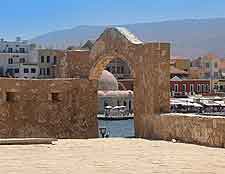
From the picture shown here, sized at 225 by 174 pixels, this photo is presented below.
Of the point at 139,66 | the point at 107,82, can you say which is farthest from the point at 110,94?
the point at 139,66

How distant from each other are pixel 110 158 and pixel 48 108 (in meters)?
7.17

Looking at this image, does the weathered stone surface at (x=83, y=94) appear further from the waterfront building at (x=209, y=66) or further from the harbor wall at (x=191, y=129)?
the waterfront building at (x=209, y=66)

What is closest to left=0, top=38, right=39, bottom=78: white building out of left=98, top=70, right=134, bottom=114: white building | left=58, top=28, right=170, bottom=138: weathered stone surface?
left=98, top=70, right=134, bottom=114: white building

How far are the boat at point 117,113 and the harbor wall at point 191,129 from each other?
43.9 metres

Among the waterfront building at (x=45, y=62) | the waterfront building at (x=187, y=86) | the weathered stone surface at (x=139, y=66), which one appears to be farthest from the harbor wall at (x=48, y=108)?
the waterfront building at (x=45, y=62)

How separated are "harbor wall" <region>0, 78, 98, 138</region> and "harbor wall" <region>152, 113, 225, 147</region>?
9.13ft

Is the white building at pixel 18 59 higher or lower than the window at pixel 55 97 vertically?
higher

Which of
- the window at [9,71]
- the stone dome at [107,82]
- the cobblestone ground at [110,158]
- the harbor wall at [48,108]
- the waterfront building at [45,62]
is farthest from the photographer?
the waterfront building at [45,62]

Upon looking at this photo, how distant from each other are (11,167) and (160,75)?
7517mm

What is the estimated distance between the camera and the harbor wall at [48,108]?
15.9 m

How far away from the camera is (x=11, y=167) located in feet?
27.6

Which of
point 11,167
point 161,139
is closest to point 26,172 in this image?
point 11,167

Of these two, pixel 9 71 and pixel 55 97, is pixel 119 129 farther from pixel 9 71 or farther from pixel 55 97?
pixel 9 71

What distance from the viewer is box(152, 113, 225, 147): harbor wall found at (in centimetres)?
1224
